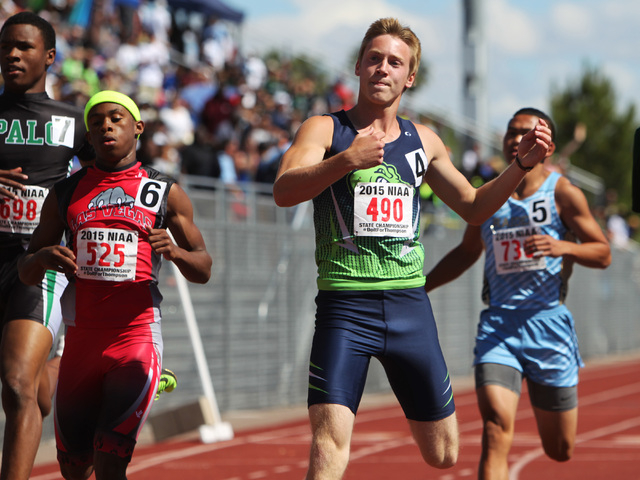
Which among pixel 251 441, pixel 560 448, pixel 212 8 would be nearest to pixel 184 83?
pixel 212 8

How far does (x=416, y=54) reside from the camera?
5242 mm

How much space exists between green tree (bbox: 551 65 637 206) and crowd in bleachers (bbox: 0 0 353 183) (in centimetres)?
3740

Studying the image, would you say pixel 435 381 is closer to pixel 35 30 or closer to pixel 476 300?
pixel 35 30

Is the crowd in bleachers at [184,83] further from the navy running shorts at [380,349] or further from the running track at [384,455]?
the navy running shorts at [380,349]

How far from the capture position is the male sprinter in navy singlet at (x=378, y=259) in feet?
16.3

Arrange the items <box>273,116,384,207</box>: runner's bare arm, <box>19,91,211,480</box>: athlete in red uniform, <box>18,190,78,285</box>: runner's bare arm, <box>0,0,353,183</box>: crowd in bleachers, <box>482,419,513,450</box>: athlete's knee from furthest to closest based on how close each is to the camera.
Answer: <box>0,0,353,183</box>: crowd in bleachers
<box>482,419,513,450</box>: athlete's knee
<box>19,91,211,480</box>: athlete in red uniform
<box>18,190,78,285</box>: runner's bare arm
<box>273,116,384,207</box>: runner's bare arm

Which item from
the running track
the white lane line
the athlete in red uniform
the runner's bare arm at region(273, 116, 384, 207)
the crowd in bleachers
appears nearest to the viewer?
the runner's bare arm at region(273, 116, 384, 207)

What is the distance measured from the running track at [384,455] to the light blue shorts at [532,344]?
2.28 metres

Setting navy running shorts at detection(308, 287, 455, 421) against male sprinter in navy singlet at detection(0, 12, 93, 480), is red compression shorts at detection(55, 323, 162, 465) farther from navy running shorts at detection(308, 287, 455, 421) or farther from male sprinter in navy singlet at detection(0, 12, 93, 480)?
navy running shorts at detection(308, 287, 455, 421)

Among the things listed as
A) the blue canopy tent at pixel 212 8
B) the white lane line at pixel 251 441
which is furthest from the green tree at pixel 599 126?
the white lane line at pixel 251 441

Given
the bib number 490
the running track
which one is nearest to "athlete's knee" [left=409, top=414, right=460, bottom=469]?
the bib number 490

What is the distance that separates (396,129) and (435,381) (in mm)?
1207

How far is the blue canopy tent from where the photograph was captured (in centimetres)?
2286

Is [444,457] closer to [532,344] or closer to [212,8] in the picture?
[532,344]
